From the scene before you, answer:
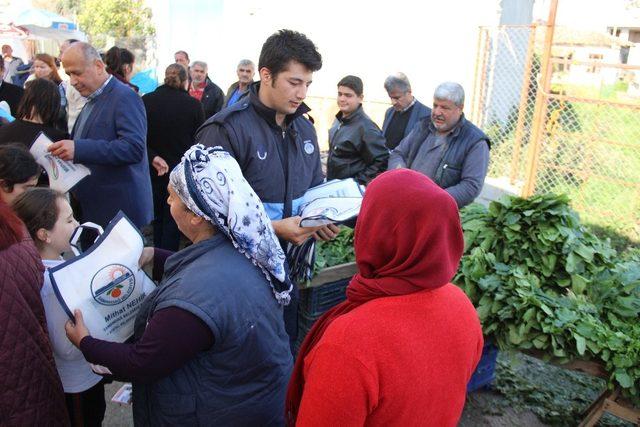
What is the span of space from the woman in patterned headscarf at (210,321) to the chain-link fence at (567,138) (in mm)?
5853

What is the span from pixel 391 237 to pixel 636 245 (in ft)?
20.9

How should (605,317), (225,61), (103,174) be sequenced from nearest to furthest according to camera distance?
(605,317), (103,174), (225,61)

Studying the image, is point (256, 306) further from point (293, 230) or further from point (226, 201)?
point (293, 230)

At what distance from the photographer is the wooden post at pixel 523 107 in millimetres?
7188

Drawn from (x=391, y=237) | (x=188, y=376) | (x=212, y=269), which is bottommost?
(x=188, y=376)

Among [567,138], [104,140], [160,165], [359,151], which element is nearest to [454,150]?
[359,151]

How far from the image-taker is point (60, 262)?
87.0 inches

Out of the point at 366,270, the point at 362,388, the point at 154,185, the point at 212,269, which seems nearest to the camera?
the point at 362,388

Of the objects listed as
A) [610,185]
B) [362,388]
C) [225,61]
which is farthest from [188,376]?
[225,61]

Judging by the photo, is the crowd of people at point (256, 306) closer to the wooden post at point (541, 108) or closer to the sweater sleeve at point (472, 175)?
the sweater sleeve at point (472, 175)

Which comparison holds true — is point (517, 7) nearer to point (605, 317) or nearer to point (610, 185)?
point (610, 185)

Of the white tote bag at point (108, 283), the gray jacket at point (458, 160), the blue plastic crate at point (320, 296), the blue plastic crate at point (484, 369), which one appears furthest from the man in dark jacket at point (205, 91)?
the white tote bag at point (108, 283)

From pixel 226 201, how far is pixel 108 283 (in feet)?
1.80

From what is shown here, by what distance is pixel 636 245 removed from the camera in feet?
21.6
